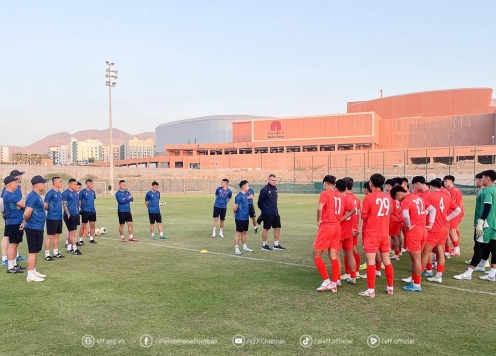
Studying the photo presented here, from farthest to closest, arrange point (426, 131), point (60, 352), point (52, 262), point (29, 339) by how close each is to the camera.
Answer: point (426, 131) < point (52, 262) < point (29, 339) < point (60, 352)

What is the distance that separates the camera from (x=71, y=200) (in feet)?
38.5

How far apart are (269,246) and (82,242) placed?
6.33 meters

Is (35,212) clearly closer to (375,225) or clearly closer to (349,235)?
(349,235)

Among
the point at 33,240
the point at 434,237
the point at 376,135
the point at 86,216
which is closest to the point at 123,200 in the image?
the point at 86,216

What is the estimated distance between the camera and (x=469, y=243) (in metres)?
12.7

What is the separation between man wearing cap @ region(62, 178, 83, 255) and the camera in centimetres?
1141

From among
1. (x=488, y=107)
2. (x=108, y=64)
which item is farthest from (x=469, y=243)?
(x=488, y=107)

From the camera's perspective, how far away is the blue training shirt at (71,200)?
11648mm

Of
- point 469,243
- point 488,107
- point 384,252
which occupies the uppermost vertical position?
point 488,107

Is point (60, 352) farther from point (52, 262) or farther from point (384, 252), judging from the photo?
point (52, 262)

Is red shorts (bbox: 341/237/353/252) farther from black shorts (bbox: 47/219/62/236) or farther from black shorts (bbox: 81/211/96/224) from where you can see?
black shorts (bbox: 81/211/96/224)

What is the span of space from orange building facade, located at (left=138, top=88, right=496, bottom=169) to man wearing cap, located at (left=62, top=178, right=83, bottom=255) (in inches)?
2795

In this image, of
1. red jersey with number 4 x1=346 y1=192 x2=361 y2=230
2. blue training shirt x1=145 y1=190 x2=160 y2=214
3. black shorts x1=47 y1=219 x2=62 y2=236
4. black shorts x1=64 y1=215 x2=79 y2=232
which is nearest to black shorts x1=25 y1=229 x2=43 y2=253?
black shorts x1=47 y1=219 x2=62 y2=236

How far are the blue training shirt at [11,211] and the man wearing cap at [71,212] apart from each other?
2.52m
